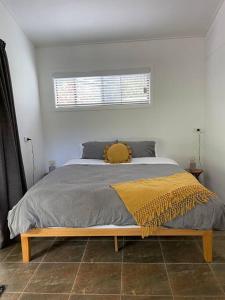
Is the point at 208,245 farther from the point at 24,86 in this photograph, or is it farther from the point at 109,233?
the point at 24,86

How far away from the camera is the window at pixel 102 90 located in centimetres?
411

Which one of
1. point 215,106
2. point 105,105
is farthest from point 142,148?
point 215,106

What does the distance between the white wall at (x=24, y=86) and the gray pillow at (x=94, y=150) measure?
0.75 m

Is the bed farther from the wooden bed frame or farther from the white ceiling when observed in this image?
the white ceiling

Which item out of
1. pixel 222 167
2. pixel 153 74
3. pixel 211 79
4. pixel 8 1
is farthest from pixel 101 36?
→ pixel 222 167

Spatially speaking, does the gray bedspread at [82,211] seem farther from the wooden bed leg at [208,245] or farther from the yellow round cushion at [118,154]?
the yellow round cushion at [118,154]

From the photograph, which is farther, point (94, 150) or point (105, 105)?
point (105, 105)

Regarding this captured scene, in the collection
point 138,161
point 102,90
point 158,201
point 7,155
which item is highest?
point 102,90

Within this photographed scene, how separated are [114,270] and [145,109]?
2.61 m

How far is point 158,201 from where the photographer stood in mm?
2139

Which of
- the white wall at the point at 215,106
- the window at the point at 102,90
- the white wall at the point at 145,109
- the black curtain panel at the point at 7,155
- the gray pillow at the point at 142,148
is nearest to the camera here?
the black curtain panel at the point at 7,155

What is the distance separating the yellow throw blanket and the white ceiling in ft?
7.10

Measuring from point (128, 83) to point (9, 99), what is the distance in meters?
1.94

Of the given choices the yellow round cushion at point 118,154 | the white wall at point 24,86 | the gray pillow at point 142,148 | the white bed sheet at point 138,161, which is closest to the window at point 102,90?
the white wall at point 24,86
